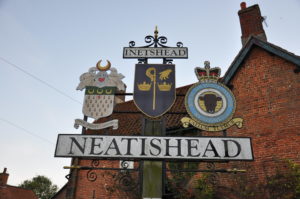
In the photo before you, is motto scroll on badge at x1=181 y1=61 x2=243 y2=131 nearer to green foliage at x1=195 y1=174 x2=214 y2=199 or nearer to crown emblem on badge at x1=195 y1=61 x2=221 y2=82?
crown emblem on badge at x1=195 y1=61 x2=221 y2=82

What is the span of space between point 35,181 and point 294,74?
48417 mm

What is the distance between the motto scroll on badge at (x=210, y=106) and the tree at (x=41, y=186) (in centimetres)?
4783

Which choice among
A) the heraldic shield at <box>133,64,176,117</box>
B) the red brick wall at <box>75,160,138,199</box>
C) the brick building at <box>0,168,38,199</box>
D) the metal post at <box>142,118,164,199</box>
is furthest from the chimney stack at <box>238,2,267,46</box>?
the brick building at <box>0,168,38,199</box>

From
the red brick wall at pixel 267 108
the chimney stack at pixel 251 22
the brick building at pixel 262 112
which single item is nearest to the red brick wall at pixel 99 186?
the brick building at pixel 262 112

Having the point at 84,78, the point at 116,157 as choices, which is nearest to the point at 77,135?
the point at 116,157

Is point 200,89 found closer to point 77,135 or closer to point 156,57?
point 156,57

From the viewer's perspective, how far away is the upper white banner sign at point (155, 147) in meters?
4.16

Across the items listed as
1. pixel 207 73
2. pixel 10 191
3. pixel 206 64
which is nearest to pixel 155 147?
pixel 207 73

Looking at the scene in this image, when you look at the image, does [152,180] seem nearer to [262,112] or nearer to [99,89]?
[99,89]

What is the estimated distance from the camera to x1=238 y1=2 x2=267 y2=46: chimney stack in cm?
1129

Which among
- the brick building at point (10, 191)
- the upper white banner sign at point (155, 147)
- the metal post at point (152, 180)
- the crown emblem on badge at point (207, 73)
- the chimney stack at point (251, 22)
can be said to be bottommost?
the metal post at point (152, 180)

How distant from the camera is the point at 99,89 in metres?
4.98

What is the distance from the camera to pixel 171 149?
4.20 meters

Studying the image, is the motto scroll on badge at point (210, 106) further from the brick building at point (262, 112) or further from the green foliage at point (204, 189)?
the green foliage at point (204, 189)
